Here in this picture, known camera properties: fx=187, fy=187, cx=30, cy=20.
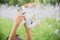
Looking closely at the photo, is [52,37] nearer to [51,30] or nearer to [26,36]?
[51,30]

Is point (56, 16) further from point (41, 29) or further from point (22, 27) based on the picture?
point (22, 27)

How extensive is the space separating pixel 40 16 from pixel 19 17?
0.19 meters

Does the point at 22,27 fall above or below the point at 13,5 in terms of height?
below

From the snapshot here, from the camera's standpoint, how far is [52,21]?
1691mm

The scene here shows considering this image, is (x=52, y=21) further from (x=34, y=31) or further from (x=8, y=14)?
(x=8, y=14)

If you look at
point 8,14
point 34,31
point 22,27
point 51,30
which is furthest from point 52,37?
point 8,14

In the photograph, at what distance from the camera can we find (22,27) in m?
1.69

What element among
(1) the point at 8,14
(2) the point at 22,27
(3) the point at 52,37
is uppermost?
(1) the point at 8,14

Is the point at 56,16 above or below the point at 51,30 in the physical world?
above

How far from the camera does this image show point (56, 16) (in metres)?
1.70

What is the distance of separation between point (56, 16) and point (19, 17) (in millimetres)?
336

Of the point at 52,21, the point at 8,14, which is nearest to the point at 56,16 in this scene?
the point at 52,21

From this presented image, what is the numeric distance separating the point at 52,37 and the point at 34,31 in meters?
0.17

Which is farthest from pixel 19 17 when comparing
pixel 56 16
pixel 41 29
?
pixel 56 16
